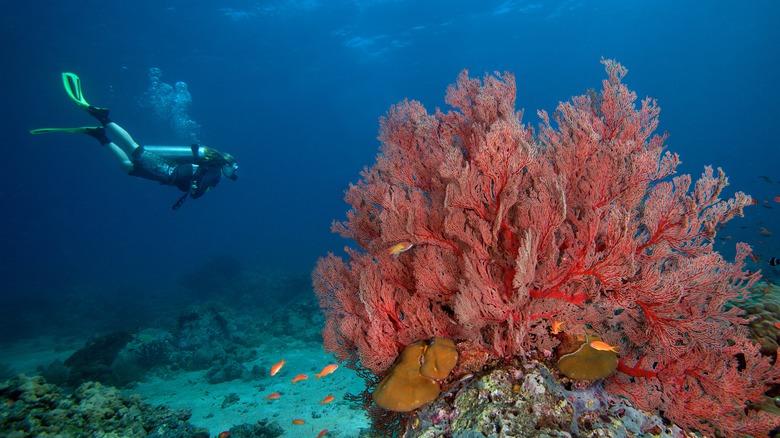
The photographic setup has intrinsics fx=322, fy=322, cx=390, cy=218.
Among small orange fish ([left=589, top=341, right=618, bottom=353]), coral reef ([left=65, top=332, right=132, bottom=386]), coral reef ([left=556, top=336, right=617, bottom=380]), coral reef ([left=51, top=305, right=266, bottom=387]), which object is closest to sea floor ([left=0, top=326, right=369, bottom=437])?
coral reef ([left=51, top=305, right=266, bottom=387])

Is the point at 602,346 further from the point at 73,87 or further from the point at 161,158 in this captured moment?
the point at 73,87

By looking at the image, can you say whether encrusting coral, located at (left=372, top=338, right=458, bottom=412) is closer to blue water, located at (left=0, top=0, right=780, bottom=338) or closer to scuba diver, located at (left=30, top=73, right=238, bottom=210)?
scuba diver, located at (left=30, top=73, right=238, bottom=210)

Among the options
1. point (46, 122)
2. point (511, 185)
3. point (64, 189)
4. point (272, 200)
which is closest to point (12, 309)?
point (511, 185)

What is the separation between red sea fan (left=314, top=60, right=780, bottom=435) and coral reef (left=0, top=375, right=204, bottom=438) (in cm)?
410

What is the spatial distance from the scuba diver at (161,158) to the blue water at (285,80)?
12967 millimetres

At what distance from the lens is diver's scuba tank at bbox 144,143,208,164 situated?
1226cm

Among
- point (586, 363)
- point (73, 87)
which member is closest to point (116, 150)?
point (73, 87)

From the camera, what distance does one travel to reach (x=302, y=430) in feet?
22.5

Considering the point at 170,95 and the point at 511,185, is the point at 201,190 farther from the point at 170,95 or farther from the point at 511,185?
the point at 170,95

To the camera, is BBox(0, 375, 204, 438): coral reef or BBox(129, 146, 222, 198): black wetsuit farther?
BBox(129, 146, 222, 198): black wetsuit

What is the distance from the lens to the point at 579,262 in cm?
284

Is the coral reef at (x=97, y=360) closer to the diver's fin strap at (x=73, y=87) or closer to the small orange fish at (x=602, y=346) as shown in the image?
the diver's fin strap at (x=73, y=87)

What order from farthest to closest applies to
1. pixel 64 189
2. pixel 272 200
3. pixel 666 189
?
1. pixel 272 200
2. pixel 64 189
3. pixel 666 189

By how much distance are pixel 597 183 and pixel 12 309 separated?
115ft
